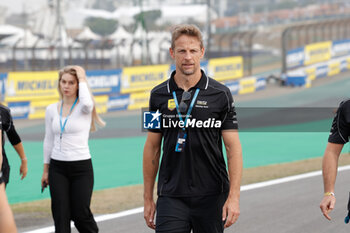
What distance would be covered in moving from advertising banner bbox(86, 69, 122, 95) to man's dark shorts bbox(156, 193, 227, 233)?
71.1 feet

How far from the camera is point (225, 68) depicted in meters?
33.5

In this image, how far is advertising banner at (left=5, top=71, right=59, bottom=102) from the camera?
23.5 metres

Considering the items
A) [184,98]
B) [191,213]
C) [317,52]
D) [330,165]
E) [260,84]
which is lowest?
[260,84]

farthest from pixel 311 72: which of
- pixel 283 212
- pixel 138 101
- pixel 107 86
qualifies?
pixel 283 212

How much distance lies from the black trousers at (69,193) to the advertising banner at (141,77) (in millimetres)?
20952

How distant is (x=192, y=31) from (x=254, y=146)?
13.6 m

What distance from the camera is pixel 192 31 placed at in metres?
4.51

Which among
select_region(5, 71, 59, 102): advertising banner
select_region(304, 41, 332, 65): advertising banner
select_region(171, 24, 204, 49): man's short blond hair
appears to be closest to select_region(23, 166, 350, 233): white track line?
select_region(171, 24, 204, 49): man's short blond hair

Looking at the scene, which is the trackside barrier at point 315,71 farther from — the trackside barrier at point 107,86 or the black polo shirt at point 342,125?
the black polo shirt at point 342,125

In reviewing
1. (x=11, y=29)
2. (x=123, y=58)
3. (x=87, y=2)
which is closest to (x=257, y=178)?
(x=123, y=58)

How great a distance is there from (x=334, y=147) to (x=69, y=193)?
2.92m

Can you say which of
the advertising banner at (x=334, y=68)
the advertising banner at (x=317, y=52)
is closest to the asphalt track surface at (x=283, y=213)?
the advertising banner at (x=317, y=52)

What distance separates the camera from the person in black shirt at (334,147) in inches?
186

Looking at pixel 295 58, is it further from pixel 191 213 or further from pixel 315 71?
pixel 191 213
